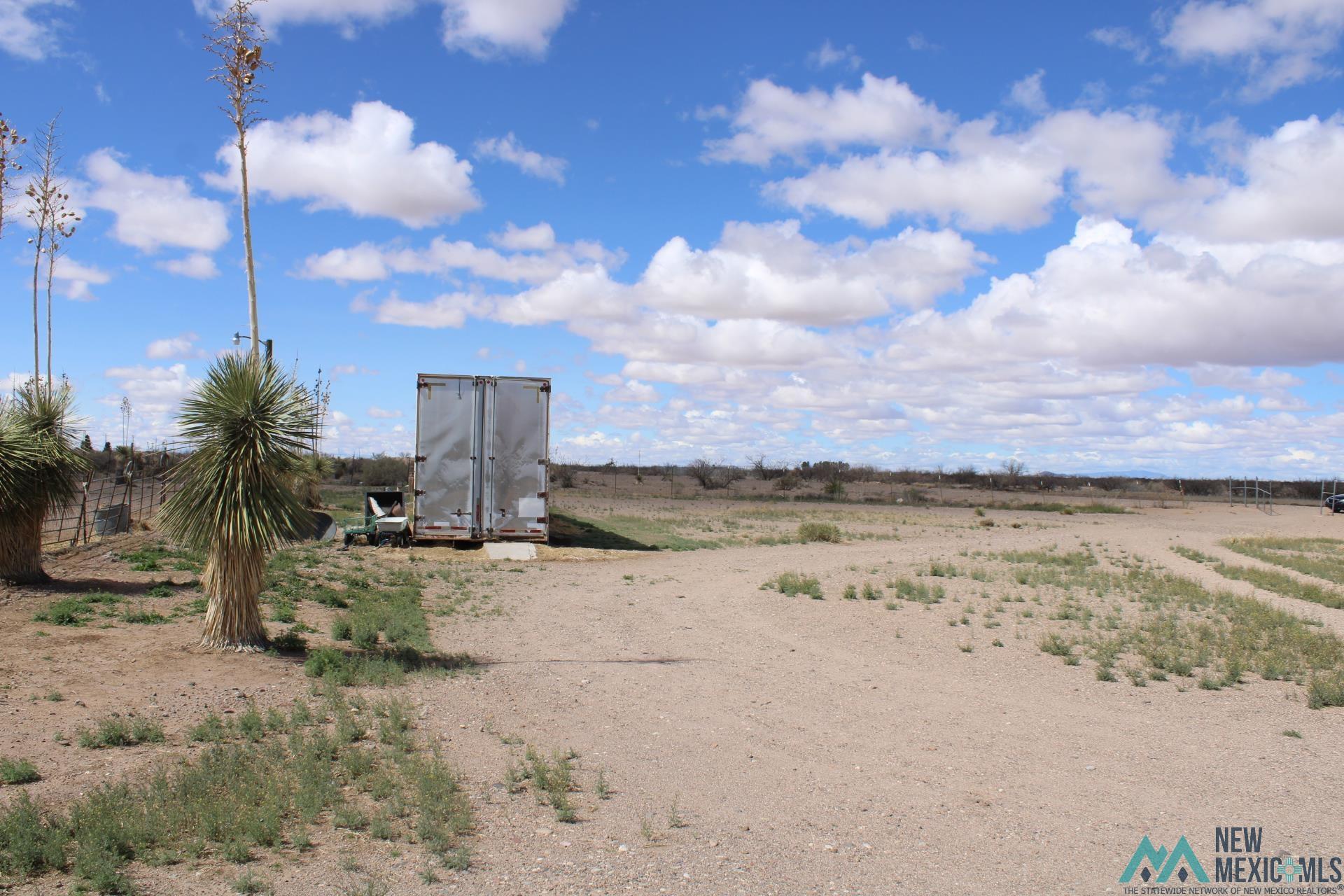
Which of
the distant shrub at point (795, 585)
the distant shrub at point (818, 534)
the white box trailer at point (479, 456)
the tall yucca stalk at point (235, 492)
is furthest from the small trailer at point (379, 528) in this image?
the distant shrub at point (818, 534)

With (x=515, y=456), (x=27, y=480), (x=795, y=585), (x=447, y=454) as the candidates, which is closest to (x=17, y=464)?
(x=27, y=480)

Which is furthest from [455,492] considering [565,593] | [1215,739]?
[1215,739]

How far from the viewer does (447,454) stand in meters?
21.3

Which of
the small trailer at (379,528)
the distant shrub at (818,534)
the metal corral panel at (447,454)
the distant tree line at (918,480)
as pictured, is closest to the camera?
the metal corral panel at (447,454)

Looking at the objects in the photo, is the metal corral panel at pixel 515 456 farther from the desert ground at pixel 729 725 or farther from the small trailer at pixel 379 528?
the desert ground at pixel 729 725

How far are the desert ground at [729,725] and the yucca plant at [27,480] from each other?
79cm

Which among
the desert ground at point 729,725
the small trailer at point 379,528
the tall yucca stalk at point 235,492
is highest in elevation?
the tall yucca stalk at point 235,492

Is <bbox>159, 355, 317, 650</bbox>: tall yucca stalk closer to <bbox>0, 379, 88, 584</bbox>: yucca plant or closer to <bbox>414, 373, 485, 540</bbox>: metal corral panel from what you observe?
<bbox>0, 379, 88, 584</bbox>: yucca plant

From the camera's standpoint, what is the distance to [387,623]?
12.1m

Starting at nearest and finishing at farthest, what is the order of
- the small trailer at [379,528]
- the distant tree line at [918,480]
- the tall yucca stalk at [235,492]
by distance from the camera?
1. the tall yucca stalk at [235,492]
2. the small trailer at [379,528]
3. the distant tree line at [918,480]

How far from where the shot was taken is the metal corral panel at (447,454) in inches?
834

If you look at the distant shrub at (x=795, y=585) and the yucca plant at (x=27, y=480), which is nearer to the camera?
the yucca plant at (x=27, y=480)

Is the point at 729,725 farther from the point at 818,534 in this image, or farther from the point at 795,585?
the point at 818,534

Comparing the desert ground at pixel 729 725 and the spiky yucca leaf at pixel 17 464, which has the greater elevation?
the spiky yucca leaf at pixel 17 464
